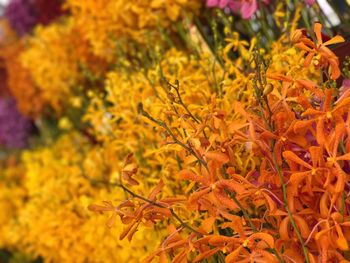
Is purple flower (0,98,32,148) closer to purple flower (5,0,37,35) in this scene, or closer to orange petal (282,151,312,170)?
purple flower (5,0,37,35)

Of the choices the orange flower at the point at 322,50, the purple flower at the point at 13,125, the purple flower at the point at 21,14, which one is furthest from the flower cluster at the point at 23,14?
the orange flower at the point at 322,50

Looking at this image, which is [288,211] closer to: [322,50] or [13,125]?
[322,50]

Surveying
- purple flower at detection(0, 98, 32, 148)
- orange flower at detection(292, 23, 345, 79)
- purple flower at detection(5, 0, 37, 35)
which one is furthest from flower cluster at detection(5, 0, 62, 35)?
orange flower at detection(292, 23, 345, 79)

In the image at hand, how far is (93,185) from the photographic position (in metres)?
1.14

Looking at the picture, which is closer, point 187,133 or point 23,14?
point 187,133

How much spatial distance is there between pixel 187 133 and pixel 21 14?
143 cm

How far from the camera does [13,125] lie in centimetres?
210

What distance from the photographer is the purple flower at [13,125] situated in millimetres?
2104

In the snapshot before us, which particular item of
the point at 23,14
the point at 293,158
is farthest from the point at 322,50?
the point at 23,14

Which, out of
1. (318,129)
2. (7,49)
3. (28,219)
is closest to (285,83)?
(318,129)

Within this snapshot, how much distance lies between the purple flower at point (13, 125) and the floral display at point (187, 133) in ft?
0.24

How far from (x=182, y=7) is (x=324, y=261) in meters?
0.67

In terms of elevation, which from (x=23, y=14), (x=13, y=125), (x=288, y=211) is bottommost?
(x=288, y=211)

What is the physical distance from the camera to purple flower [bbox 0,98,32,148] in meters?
2.10
